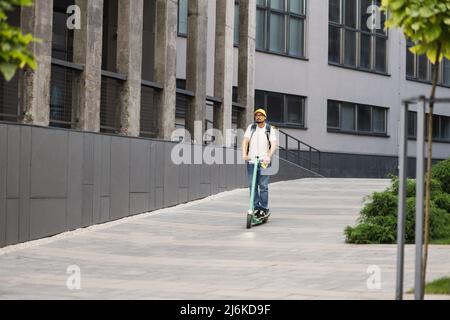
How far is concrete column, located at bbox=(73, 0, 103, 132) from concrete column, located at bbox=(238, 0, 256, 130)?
28.9 ft

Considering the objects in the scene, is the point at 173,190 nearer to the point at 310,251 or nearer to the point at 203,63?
the point at 203,63

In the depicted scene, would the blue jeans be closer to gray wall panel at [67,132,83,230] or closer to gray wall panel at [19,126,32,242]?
gray wall panel at [67,132,83,230]

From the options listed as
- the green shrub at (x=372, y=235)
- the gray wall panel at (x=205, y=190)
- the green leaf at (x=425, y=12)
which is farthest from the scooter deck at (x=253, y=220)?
the green leaf at (x=425, y=12)

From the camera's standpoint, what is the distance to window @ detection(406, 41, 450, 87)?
1645 inches

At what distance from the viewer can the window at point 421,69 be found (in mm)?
41781

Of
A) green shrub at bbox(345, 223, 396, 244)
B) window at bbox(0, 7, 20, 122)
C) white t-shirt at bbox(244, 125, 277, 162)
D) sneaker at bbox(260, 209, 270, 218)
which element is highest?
window at bbox(0, 7, 20, 122)

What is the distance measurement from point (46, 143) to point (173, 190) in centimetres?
586

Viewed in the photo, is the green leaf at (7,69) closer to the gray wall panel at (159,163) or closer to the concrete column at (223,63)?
the gray wall panel at (159,163)

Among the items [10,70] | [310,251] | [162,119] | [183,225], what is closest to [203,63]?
[162,119]

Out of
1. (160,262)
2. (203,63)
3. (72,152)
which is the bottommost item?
(160,262)

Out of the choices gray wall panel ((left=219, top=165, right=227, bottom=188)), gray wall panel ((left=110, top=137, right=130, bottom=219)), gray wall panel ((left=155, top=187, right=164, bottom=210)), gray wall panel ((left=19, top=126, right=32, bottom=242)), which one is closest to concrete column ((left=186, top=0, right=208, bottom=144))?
gray wall panel ((left=219, top=165, right=227, bottom=188))

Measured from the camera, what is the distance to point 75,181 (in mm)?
15945

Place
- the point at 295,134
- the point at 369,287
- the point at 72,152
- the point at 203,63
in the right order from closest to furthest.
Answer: the point at 369,287 < the point at 72,152 < the point at 203,63 < the point at 295,134
